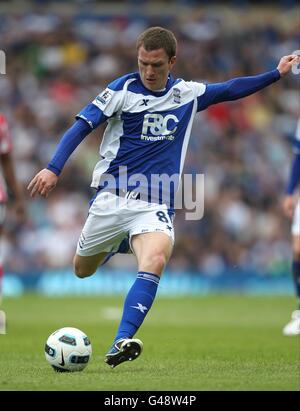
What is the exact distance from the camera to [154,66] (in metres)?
7.39

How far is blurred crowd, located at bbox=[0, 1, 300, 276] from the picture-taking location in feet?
65.5

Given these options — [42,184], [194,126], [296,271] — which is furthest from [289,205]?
[194,126]

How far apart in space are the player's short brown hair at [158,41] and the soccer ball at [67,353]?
2.22m

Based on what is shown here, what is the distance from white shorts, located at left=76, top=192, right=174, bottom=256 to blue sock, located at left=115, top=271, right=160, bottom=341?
0.42m

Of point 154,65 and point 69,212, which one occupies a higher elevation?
point 154,65

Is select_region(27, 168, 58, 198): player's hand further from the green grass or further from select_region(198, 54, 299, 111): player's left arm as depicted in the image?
select_region(198, 54, 299, 111): player's left arm

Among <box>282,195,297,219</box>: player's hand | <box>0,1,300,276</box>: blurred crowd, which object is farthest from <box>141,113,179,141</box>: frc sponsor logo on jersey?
<box>0,1,300,276</box>: blurred crowd

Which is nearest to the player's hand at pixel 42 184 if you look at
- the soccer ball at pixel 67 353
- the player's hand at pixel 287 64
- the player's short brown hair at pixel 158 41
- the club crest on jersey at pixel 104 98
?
the club crest on jersey at pixel 104 98

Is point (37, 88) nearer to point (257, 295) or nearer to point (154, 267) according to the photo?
point (257, 295)

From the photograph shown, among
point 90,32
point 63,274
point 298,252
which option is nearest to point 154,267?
point 298,252

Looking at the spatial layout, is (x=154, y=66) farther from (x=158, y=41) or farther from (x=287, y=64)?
(x=287, y=64)

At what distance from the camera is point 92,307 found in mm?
15594

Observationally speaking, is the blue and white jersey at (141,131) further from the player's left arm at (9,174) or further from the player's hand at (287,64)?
the player's left arm at (9,174)

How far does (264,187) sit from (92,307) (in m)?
7.60
